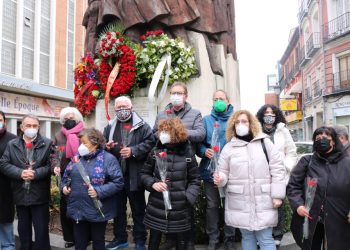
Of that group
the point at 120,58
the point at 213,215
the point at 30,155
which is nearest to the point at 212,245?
the point at 213,215

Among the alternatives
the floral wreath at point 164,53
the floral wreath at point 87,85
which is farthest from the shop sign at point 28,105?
the floral wreath at point 164,53

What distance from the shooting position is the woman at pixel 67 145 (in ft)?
14.2

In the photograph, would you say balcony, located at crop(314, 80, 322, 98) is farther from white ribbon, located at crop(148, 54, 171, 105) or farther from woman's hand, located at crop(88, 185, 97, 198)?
woman's hand, located at crop(88, 185, 97, 198)

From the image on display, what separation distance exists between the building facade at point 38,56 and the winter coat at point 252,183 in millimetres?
16563

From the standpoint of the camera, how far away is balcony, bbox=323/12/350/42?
2273cm

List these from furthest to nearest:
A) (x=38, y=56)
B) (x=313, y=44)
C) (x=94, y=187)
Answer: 1. (x=313, y=44)
2. (x=38, y=56)
3. (x=94, y=187)

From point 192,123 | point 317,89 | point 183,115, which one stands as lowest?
point 192,123

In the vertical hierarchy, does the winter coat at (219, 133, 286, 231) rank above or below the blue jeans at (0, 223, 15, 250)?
above

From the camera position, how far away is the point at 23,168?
414cm

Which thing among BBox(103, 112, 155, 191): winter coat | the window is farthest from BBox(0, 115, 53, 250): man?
the window

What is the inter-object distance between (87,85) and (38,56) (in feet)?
53.2

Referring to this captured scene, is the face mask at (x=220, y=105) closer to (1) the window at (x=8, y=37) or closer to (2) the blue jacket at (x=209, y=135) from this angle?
(2) the blue jacket at (x=209, y=135)

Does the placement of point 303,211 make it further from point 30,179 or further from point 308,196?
point 30,179

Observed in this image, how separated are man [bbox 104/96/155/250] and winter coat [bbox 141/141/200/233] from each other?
1.63ft
